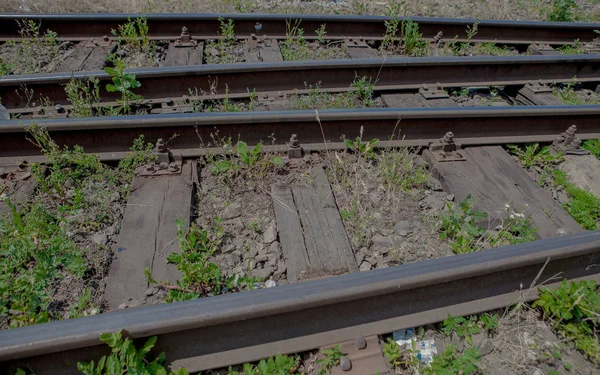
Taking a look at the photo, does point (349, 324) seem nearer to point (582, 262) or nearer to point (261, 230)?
point (261, 230)

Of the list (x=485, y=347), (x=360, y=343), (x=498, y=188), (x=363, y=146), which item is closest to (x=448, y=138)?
(x=498, y=188)

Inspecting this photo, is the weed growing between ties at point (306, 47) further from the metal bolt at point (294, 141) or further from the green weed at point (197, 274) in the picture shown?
the green weed at point (197, 274)

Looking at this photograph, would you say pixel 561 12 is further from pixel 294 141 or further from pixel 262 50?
pixel 294 141

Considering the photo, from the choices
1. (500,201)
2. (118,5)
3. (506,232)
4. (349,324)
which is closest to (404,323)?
(349,324)

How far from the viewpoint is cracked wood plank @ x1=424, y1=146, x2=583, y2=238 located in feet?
12.4

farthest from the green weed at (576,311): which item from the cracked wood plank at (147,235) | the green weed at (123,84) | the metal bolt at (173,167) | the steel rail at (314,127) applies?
the green weed at (123,84)

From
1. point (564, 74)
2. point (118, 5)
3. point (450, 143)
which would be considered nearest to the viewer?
point (450, 143)

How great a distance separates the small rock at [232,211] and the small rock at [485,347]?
6.87 feet

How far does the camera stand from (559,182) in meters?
4.30

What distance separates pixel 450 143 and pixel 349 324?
247 cm

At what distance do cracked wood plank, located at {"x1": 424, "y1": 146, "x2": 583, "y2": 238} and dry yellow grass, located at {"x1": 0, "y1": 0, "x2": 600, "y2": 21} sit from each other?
4733 millimetres

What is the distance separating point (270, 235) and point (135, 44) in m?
4.38

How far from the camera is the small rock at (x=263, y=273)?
3.27 meters

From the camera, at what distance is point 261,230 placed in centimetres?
364
